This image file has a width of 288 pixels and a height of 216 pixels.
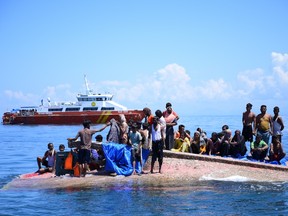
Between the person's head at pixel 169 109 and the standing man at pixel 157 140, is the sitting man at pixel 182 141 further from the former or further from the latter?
the standing man at pixel 157 140

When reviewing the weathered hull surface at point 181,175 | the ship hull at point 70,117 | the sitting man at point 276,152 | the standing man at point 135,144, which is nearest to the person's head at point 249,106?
the sitting man at point 276,152

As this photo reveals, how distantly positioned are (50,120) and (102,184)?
59.1 metres

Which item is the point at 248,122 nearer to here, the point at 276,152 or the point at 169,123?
the point at 276,152

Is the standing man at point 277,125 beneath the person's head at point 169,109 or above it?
beneath

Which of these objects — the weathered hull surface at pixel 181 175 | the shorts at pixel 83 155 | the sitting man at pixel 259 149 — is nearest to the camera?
the weathered hull surface at pixel 181 175

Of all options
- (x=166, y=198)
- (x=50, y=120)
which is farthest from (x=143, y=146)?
(x=50, y=120)

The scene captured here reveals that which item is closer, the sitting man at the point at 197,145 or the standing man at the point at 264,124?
the standing man at the point at 264,124

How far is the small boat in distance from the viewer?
221 ft

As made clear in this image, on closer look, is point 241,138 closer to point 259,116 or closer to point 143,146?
point 259,116

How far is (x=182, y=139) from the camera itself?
51.8ft

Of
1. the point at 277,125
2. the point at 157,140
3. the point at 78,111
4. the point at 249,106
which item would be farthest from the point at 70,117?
the point at 157,140

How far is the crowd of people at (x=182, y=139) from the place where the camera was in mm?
13984

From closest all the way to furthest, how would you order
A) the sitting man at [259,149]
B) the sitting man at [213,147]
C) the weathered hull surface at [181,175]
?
the weathered hull surface at [181,175]
the sitting man at [259,149]
the sitting man at [213,147]

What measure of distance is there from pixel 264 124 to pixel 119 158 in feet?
16.0
